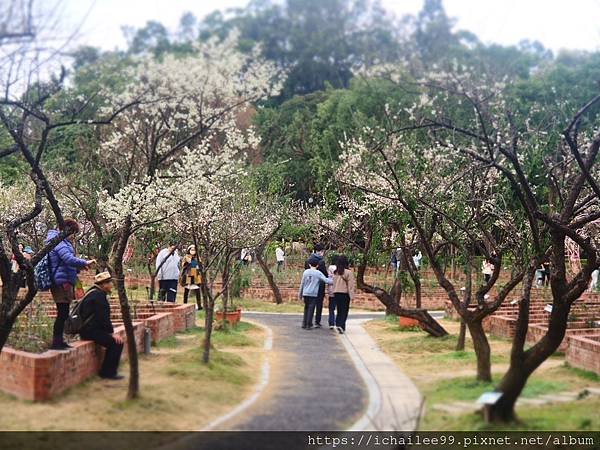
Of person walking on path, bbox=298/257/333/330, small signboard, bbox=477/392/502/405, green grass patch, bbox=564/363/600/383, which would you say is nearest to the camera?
small signboard, bbox=477/392/502/405

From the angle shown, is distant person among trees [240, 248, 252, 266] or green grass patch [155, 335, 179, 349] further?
distant person among trees [240, 248, 252, 266]

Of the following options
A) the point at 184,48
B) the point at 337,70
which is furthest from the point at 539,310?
the point at 337,70

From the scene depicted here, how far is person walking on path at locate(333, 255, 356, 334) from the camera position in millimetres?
Result: 14797

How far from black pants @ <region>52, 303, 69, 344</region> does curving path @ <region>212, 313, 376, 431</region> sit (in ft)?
7.70

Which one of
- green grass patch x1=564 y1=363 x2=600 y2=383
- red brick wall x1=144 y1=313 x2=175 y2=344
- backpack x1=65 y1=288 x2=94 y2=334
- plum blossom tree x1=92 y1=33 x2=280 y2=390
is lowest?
green grass patch x1=564 y1=363 x2=600 y2=383

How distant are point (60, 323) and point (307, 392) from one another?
289 centimetres

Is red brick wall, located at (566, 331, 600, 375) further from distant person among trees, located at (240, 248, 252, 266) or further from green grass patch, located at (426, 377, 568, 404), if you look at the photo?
distant person among trees, located at (240, 248, 252, 266)

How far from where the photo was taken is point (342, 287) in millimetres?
14812

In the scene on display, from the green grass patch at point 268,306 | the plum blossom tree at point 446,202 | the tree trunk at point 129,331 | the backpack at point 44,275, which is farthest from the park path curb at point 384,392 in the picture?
the green grass patch at point 268,306

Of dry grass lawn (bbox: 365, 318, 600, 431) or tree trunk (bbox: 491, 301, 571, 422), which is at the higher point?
tree trunk (bbox: 491, 301, 571, 422)

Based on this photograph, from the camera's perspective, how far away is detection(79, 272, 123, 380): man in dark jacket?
883 centimetres

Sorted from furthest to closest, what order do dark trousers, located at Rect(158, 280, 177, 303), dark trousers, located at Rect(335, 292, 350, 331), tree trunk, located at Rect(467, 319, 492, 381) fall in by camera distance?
1. dark trousers, located at Rect(158, 280, 177, 303)
2. dark trousers, located at Rect(335, 292, 350, 331)
3. tree trunk, located at Rect(467, 319, 492, 381)

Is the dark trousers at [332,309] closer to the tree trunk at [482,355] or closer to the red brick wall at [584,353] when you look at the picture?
the red brick wall at [584,353]

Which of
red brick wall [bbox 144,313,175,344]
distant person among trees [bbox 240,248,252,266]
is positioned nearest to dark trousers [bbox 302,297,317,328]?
red brick wall [bbox 144,313,175,344]
